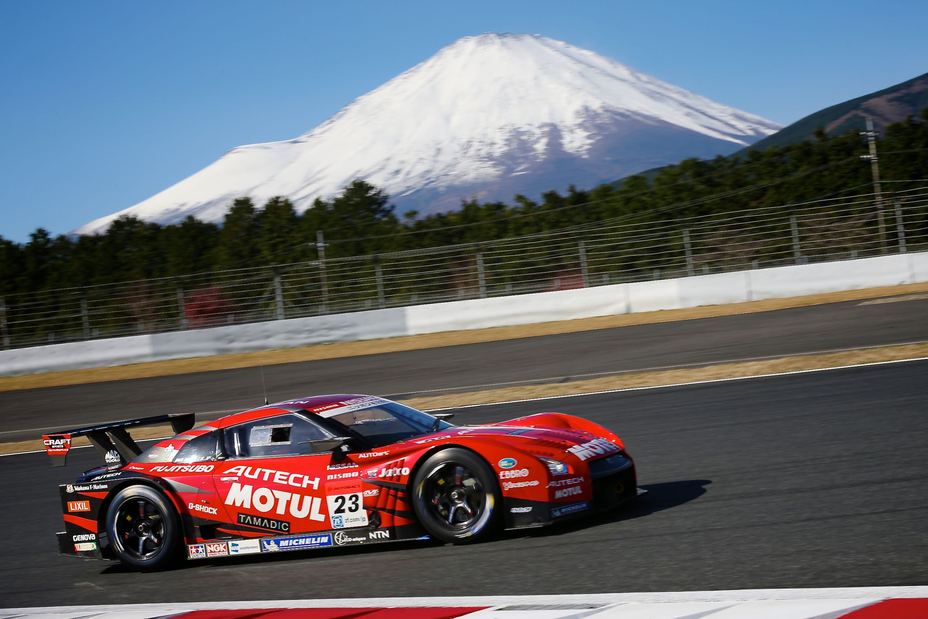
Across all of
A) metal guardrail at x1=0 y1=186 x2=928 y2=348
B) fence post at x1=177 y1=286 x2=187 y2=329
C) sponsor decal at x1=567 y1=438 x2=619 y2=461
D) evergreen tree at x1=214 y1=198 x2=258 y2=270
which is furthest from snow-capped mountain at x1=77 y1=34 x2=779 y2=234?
sponsor decal at x1=567 y1=438 x2=619 y2=461

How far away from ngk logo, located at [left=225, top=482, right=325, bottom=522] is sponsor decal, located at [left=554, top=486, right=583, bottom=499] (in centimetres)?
161

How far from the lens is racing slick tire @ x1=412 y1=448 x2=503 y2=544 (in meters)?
6.48

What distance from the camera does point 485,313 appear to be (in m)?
27.8

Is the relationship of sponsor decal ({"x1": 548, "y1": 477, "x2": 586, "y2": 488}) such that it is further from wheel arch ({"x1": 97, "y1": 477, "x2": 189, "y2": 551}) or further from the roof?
wheel arch ({"x1": 97, "y1": 477, "x2": 189, "y2": 551})

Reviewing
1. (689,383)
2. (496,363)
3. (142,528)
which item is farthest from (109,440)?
(496,363)

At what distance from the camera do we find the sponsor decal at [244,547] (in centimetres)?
708

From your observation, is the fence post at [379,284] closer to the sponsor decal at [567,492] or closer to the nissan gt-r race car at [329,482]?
the nissan gt-r race car at [329,482]

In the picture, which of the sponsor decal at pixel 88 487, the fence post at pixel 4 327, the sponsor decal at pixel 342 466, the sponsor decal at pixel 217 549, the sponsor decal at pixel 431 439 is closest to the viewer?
the sponsor decal at pixel 431 439

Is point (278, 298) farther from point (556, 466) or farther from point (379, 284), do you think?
point (556, 466)

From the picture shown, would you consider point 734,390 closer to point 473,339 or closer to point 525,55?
point 473,339

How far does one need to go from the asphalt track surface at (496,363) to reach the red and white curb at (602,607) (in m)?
11.2

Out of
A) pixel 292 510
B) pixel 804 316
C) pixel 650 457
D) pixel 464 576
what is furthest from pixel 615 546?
pixel 804 316

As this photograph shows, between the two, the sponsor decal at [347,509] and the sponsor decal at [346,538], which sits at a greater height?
the sponsor decal at [347,509]

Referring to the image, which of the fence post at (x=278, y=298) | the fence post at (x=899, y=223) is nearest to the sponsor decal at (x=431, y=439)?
the fence post at (x=278, y=298)
